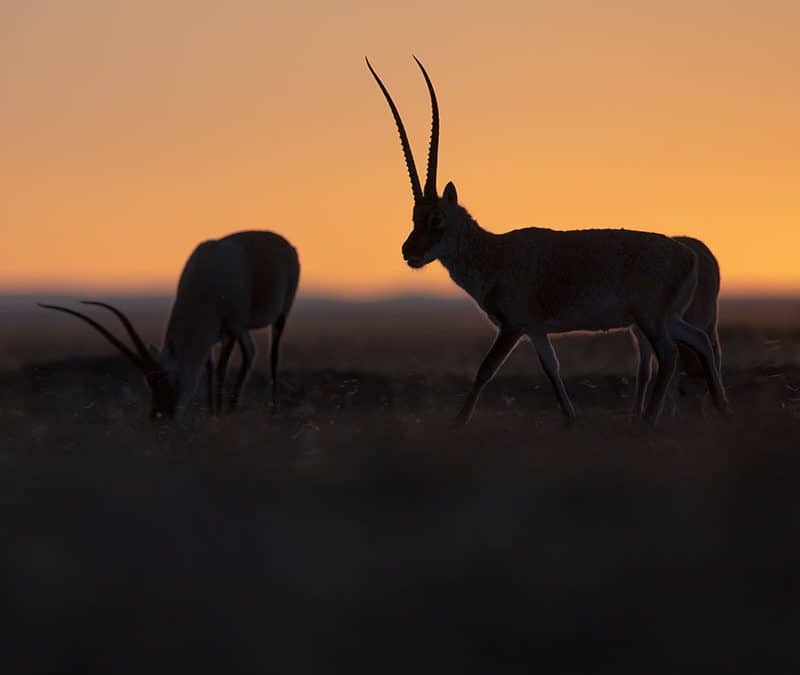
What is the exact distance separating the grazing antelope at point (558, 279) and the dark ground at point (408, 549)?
2.09ft

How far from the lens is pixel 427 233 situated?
12609 millimetres

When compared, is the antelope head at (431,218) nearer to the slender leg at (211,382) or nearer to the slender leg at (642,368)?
the slender leg at (642,368)

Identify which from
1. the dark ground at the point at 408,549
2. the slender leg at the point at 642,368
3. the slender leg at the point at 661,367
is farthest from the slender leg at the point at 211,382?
the slender leg at the point at 661,367

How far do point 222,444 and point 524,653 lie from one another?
6279mm

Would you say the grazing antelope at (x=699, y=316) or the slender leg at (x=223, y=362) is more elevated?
the grazing antelope at (x=699, y=316)

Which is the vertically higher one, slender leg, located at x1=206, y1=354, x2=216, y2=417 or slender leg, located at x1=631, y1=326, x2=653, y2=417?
slender leg, located at x1=631, y1=326, x2=653, y2=417

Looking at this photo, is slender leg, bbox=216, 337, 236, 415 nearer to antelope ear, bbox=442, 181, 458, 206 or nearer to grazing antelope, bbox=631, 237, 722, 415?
antelope ear, bbox=442, 181, 458, 206

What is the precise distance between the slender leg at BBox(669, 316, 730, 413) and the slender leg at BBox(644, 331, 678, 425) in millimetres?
163

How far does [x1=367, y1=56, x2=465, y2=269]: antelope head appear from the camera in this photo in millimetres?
12609

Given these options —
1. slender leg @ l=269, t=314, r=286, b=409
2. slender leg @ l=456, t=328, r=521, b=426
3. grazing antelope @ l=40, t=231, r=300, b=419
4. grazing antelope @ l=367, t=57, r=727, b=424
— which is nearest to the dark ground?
slender leg @ l=456, t=328, r=521, b=426

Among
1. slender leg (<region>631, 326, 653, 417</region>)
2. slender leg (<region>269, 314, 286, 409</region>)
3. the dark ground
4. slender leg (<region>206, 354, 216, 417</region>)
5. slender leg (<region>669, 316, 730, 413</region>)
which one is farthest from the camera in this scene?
slender leg (<region>269, 314, 286, 409</region>)

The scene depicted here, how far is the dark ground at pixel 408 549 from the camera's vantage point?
5.44 metres

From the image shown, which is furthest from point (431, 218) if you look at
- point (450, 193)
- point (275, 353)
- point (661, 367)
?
point (275, 353)

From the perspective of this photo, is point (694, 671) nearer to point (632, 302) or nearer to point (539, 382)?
point (632, 302)
